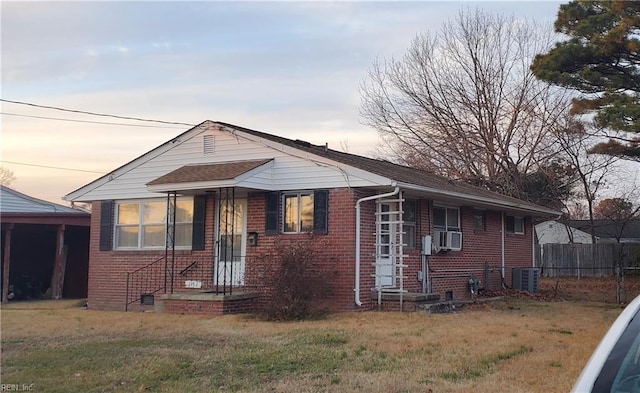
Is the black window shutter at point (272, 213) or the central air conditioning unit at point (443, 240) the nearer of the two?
the black window shutter at point (272, 213)

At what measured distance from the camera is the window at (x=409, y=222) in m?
15.5

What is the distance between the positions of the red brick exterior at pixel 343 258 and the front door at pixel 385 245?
0.60 feet

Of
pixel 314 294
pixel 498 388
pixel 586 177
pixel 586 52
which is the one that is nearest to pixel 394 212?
pixel 314 294

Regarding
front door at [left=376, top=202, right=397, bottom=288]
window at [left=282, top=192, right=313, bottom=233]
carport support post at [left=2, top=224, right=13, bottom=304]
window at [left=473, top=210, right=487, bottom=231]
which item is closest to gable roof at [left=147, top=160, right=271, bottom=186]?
window at [left=282, top=192, right=313, bottom=233]

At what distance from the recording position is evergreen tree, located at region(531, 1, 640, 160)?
52.6 feet

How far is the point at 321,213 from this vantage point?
47.2 feet

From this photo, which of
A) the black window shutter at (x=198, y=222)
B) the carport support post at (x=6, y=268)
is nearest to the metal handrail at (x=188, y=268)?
the black window shutter at (x=198, y=222)

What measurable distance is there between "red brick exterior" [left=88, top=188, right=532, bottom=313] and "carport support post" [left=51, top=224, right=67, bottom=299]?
142 inches

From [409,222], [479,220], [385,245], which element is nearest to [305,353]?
[385,245]

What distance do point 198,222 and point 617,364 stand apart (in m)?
14.0

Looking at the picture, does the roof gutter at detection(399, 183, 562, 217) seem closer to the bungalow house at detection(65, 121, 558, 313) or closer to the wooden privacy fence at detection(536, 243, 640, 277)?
the bungalow house at detection(65, 121, 558, 313)

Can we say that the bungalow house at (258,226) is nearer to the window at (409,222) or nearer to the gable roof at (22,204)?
the window at (409,222)

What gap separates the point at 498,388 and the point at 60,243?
56.2ft

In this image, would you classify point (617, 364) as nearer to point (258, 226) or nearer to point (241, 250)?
point (258, 226)
